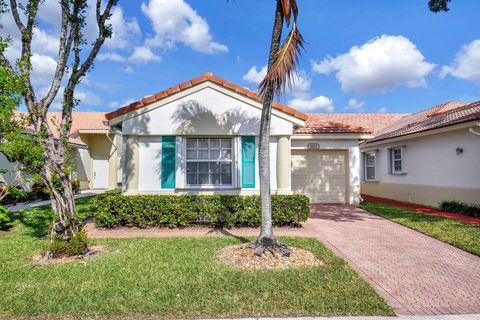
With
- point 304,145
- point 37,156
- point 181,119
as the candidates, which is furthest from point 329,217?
point 37,156

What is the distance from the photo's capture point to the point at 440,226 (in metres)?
9.59

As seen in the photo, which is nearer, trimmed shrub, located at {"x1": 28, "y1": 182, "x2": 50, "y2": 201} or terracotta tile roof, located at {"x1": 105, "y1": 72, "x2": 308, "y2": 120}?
terracotta tile roof, located at {"x1": 105, "y1": 72, "x2": 308, "y2": 120}

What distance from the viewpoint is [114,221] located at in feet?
30.3

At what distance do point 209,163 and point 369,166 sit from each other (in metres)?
12.7

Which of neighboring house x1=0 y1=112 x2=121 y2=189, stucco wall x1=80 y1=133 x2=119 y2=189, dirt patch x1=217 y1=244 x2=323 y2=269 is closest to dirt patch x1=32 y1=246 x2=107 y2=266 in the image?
dirt patch x1=217 y1=244 x2=323 y2=269

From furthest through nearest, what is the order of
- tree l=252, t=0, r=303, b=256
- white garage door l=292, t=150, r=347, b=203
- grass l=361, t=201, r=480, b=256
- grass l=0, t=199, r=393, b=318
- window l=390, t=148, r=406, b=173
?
window l=390, t=148, r=406, b=173 < white garage door l=292, t=150, r=347, b=203 < grass l=361, t=201, r=480, b=256 < tree l=252, t=0, r=303, b=256 < grass l=0, t=199, r=393, b=318

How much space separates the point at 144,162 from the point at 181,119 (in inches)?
73.2

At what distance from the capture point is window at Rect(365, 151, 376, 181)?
1917cm

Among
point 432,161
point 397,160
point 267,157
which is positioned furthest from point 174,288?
point 397,160

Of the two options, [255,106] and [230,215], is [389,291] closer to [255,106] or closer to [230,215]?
[230,215]

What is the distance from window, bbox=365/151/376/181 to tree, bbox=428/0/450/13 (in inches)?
390

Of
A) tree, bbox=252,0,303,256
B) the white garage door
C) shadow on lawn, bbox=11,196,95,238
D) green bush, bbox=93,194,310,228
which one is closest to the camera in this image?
tree, bbox=252,0,303,256

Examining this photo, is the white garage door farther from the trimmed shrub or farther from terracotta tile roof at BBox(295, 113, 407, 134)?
the trimmed shrub

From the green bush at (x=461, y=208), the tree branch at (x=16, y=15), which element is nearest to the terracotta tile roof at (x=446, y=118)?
the green bush at (x=461, y=208)
